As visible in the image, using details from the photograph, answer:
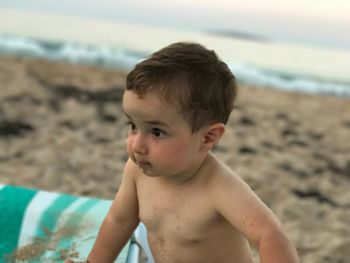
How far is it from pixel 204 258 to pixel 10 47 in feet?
27.1

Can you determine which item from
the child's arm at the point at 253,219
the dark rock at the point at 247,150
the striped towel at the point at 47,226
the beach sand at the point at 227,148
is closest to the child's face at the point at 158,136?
the child's arm at the point at 253,219

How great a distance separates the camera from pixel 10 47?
8.91 meters

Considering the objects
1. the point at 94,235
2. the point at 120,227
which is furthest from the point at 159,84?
the point at 94,235

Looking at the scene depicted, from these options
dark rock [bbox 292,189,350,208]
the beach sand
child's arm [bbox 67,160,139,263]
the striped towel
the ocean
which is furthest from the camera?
the ocean

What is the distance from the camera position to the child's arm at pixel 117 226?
1.37m

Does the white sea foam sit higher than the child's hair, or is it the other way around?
the child's hair

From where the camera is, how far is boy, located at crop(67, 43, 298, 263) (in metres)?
1.09

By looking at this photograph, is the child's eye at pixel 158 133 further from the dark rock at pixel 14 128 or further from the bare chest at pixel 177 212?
the dark rock at pixel 14 128

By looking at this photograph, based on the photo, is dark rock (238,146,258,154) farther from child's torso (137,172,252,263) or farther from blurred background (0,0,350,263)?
child's torso (137,172,252,263)

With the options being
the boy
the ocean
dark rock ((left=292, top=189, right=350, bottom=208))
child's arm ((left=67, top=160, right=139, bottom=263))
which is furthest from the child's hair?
the ocean

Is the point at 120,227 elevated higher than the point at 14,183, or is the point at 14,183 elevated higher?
the point at 120,227

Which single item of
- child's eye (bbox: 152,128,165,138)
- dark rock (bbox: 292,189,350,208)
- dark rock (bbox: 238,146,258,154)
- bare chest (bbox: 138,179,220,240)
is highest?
child's eye (bbox: 152,128,165,138)

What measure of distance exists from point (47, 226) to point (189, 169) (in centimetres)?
80

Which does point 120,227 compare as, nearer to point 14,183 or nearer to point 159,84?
point 159,84
